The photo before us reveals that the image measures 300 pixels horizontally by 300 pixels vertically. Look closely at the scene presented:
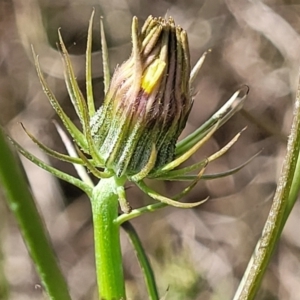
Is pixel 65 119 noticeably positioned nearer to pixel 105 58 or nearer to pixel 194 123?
pixel 105 58

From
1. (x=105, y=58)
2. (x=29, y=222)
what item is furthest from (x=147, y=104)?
(x=29, y=222)

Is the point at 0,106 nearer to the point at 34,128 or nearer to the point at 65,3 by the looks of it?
the point at 34,128

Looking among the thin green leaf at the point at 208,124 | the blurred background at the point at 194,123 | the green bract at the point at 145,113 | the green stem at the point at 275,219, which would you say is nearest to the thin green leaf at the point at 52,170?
the green bract at the point at 145,113

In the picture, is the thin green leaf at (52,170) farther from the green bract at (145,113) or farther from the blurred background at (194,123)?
the blurred background at (194,123)

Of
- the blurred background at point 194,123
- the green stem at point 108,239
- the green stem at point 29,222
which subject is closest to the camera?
the green stem at point 29,222

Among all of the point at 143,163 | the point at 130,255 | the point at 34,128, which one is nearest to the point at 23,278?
the point at 130,255

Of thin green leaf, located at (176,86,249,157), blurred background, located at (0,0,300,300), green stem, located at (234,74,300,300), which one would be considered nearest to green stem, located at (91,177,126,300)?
thin green leaf, located at (176,86,249,157)
